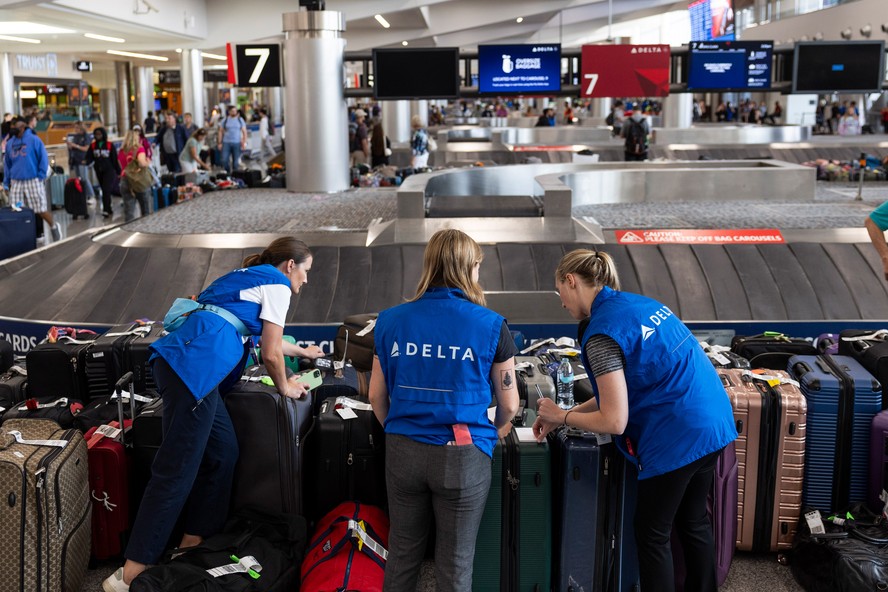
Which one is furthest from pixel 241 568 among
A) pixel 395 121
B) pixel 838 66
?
pixel 395 121

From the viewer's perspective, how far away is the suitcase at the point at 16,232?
11242 millimetres

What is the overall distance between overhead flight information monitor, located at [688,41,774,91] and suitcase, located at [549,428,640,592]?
1205 cm

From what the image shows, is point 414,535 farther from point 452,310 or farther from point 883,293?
point 883,293

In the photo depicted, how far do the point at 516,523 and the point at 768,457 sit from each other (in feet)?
3.97

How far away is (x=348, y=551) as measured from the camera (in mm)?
3797

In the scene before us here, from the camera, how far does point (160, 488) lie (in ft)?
12.4

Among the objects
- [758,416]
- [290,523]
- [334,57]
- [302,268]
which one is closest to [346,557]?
[290,523]

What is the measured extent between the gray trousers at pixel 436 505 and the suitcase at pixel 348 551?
45 cm

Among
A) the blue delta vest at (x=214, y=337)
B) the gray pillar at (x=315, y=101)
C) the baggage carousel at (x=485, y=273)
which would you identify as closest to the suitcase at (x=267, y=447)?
the blue delta vest at (x=214, y=337)

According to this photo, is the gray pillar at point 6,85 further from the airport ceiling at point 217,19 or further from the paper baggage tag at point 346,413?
the paper baggage tag at point 346,413

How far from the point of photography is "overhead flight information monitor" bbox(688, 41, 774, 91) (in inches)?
573

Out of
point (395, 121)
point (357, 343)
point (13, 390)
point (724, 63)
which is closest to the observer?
point (357, 343)

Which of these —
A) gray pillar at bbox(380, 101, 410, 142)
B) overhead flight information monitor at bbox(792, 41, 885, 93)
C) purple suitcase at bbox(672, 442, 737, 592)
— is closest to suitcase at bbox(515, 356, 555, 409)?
purple suitcase at bbox(672, 442, 737, 592)

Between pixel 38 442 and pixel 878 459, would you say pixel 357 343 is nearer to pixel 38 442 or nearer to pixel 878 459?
pixel 38 442
